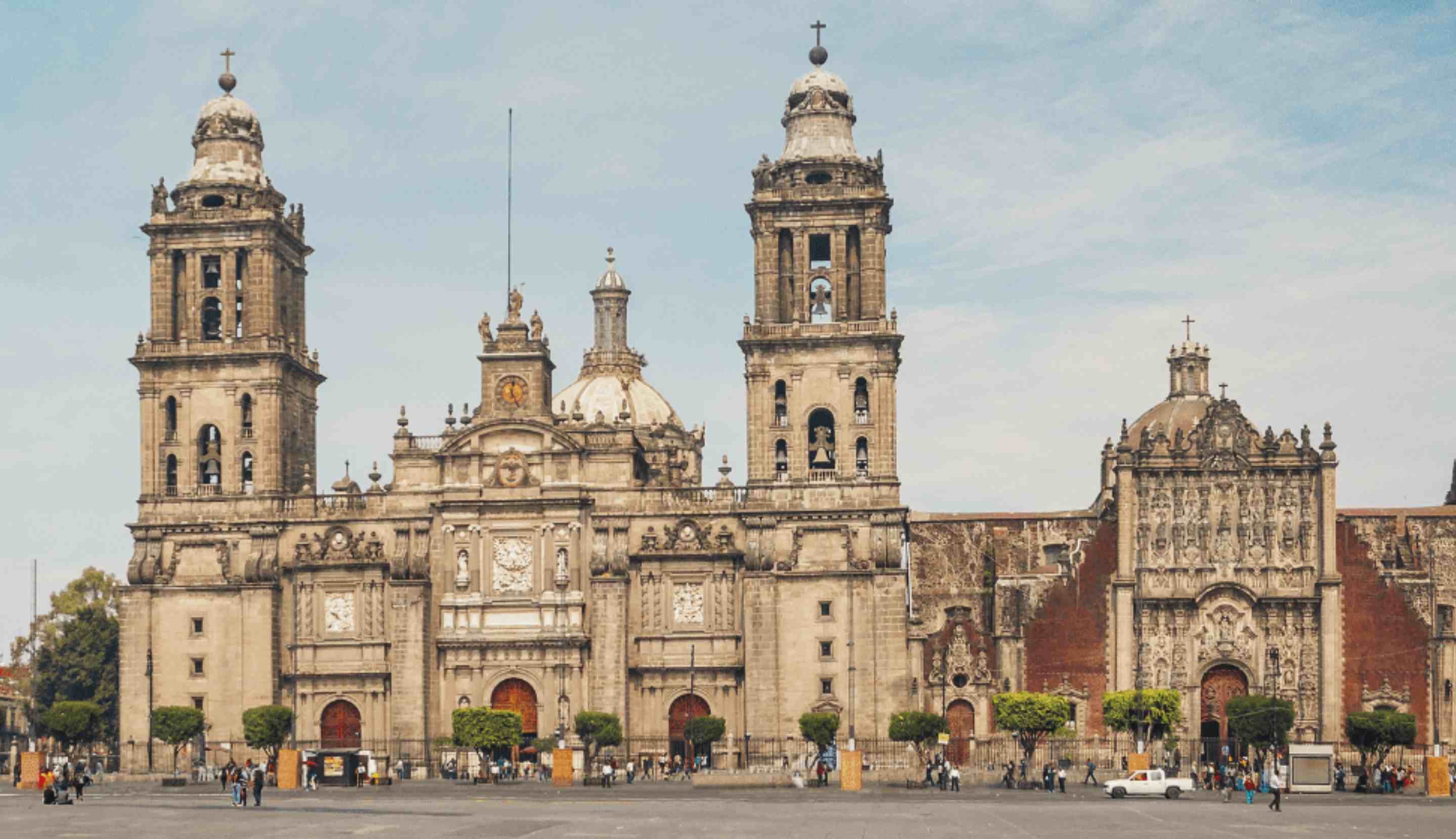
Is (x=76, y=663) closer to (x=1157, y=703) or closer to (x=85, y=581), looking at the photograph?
(x=85, y=581)

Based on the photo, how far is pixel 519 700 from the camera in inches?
3708

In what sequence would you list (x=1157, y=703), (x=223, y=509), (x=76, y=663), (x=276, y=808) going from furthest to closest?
(x=76, y=663) → (x=223, y=509) → (x=1157, y=703) → (x=276, y=808)

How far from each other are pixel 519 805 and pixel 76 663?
4661 cm

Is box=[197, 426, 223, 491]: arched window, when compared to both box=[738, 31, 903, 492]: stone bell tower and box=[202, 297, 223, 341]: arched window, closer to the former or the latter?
box=[202, 297, 223, 341]: arched window

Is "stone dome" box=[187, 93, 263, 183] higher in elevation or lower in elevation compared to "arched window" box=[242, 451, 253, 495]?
higher

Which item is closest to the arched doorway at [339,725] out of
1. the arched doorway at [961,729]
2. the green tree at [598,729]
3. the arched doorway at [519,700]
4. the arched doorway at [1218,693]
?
the arched doorway at [519,700]

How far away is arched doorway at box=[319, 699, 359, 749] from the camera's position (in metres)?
94.0

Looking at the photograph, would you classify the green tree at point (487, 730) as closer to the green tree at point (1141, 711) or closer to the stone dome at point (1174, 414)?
the green tree at point (1141, 711)

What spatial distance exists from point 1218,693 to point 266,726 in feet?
117

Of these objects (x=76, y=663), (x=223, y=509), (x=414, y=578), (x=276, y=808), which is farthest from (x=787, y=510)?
(x=76, y=663)

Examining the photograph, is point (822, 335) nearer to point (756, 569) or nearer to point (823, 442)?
point (823, 442)

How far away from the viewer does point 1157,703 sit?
8975 cm

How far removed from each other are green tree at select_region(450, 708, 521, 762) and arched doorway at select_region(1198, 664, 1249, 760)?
26.2 metres

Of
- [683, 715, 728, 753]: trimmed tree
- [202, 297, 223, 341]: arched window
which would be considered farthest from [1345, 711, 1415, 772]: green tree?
[202, 297, 223, 341]: arched window
